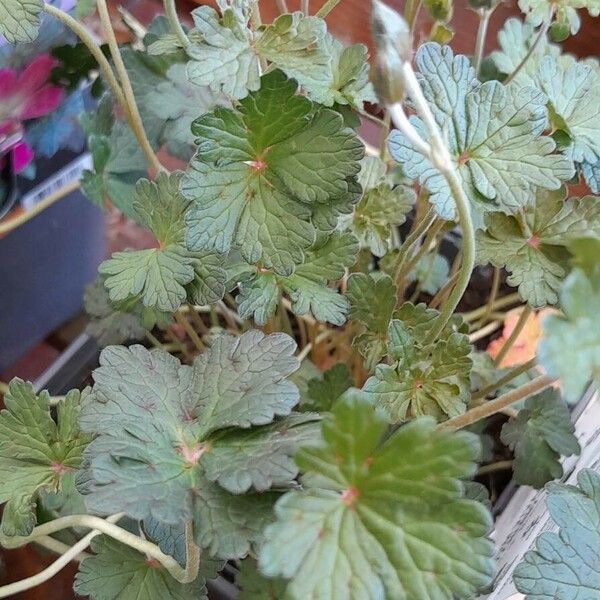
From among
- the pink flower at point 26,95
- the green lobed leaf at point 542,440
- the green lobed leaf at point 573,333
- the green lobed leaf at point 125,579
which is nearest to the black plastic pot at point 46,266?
the pink flower at point 26,95

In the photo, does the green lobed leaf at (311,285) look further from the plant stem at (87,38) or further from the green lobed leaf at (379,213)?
the plant stem at (87,38)

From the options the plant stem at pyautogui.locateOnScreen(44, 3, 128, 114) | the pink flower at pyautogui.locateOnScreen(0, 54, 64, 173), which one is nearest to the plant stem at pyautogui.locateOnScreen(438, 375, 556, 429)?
the plant stem at pyautogui.locateOnScreen(44, 3, 128, 114)

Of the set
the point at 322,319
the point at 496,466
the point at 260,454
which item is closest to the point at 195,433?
the point at 260,454

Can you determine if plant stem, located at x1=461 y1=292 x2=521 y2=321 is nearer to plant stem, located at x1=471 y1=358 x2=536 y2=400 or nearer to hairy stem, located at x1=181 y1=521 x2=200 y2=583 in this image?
plant stem, located at x1=471 y1=358 x2=536 y2=400

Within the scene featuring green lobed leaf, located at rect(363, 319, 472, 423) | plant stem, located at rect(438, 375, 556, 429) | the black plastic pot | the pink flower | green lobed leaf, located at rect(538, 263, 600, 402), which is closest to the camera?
green lobed leaf, located at rect(538, 263, 600, 402)

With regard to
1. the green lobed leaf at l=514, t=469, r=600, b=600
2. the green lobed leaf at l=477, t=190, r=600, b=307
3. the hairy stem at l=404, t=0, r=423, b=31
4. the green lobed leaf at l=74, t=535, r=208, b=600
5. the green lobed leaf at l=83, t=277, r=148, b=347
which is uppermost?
the hairy stem at l=404, t=0, r=423, b=31

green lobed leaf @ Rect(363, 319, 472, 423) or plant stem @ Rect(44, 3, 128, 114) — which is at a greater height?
plant stem @ Rect(44, 3, 128, 114)

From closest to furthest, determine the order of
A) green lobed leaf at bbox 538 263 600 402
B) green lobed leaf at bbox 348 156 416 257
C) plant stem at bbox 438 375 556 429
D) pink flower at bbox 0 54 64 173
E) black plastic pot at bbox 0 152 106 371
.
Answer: green lobed leaf at bbox 538 263 600 402, plant stem at bbox 438 375 556 429, green lobed leaf at bbox 348 156 416 257, pink flower at bbox 0 54 64 173, black plastic pot at bbox 0 152 106 371
